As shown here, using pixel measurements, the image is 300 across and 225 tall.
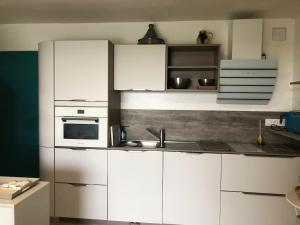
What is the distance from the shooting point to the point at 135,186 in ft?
9.29

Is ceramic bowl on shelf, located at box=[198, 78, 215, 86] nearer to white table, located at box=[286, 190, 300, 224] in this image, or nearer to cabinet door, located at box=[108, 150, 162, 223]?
cabinet door, located at box=[108, 150, 162, 223]

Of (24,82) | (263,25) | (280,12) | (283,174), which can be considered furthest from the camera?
(24,82)

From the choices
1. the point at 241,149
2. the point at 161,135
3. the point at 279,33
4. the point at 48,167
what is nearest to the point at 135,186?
the point at 161,135

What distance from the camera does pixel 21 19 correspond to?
128 inches

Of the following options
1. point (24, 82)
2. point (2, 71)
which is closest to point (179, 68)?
point (24, 82)

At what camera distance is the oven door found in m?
2.87

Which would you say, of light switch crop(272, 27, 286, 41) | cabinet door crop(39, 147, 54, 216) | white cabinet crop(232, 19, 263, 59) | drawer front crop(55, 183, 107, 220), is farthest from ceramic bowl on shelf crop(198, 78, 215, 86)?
cabinet door crop(39, 147, 54, 216)

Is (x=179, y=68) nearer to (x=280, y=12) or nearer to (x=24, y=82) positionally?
(x=280, y=12)

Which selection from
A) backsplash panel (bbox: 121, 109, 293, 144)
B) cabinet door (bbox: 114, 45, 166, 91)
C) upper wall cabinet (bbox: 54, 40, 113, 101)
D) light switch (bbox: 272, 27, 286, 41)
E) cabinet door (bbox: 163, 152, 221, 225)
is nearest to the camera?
cabinet door (bbox: 163, 152, 221, 225)

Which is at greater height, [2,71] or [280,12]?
[280,12]

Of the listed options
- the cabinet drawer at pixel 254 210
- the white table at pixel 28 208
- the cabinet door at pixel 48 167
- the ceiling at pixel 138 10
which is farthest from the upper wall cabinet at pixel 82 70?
the cabinet drawer at pixel 254 210

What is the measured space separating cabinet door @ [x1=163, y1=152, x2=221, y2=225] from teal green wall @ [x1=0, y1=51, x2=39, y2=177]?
1.77 metres

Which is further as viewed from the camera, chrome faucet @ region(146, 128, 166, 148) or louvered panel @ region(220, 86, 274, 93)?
chrome faucet @ region(146, 128, 166, 148)

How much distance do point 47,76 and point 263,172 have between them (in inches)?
101
